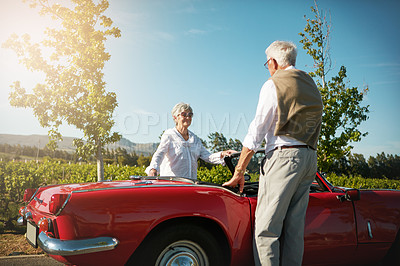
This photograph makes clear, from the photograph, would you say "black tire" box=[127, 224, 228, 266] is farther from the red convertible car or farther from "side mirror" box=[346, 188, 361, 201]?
"side mirror" box=[346, 188, 361, 201]

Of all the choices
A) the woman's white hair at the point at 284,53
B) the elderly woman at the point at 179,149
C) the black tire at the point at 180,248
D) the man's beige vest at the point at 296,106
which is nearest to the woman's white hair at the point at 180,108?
the elderly woman at the point at 179,149

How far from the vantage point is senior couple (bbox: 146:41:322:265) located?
2424mm

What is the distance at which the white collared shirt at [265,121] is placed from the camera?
2476mm

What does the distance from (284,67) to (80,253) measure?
6.73 ft

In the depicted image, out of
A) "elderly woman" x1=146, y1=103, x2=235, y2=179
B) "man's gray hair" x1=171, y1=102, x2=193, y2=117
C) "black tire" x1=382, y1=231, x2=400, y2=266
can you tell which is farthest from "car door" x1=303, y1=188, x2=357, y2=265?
"man's gray hair" x1=171, y1=102, x2=193, y2=117

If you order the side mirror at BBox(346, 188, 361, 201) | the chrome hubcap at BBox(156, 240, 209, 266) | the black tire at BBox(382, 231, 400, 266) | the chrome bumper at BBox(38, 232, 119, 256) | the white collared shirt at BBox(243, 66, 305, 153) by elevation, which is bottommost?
the black tire at BBox(382, 231, 400, 266)

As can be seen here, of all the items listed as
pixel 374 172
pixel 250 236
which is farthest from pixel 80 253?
pixel 374 172

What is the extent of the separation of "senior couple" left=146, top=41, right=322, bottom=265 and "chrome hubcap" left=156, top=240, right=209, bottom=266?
16.9 inches

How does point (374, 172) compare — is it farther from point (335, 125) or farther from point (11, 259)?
point (11, 259)

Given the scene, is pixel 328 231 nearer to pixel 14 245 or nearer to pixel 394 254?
pixel 394 254

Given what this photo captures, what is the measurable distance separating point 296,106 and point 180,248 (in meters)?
1.38

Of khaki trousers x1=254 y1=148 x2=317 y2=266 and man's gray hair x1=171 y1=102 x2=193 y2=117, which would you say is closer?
khaki trousers x1=254 y1=148 x2=317 y2=266

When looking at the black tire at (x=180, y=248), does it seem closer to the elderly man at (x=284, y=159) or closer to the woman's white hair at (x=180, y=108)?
the elderly man at (x=284, y=159)

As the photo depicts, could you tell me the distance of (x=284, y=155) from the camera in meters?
2.45
